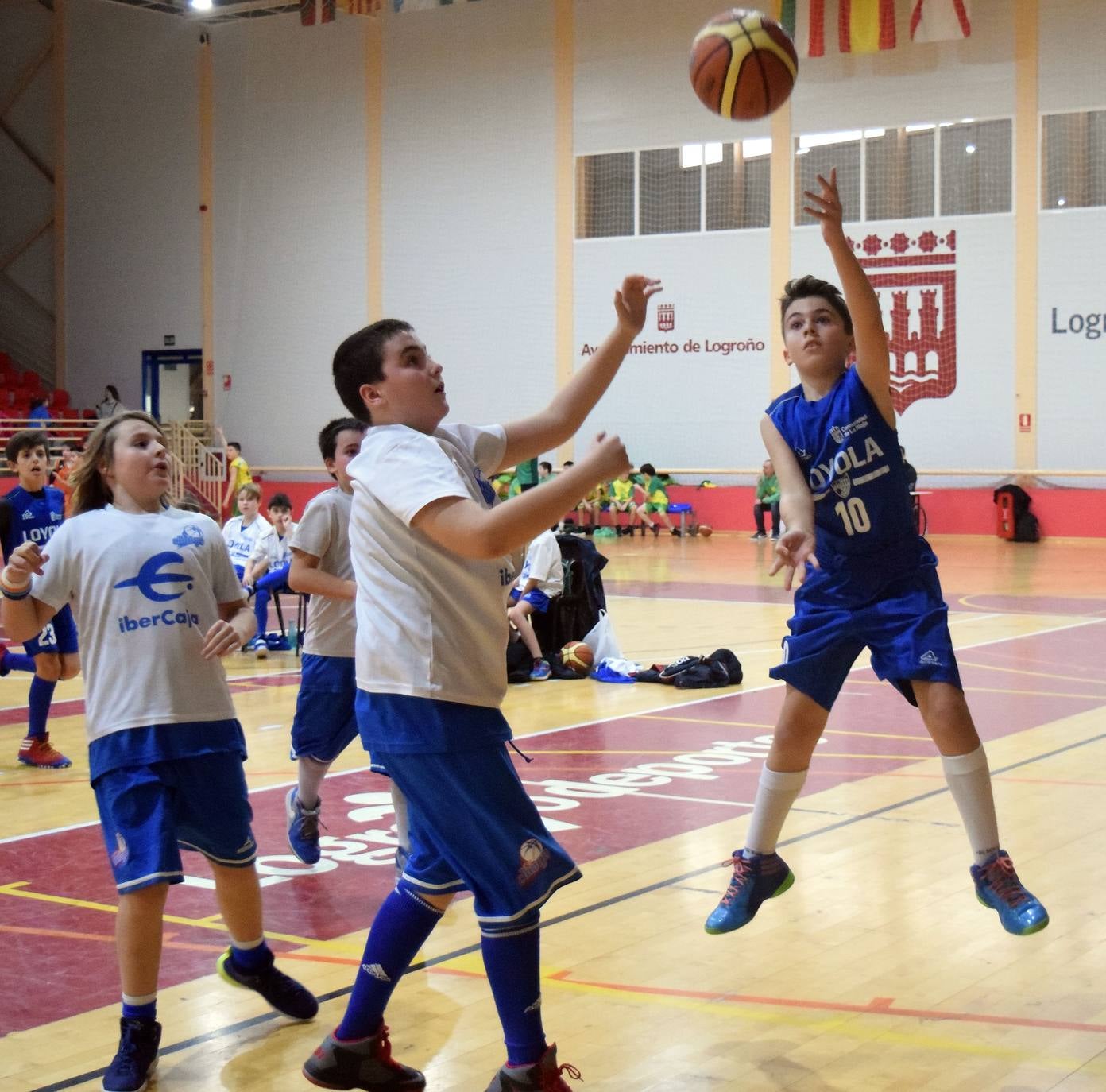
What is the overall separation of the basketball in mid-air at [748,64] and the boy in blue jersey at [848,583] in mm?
1168

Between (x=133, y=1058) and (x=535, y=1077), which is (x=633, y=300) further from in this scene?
(x=133, y=1058)

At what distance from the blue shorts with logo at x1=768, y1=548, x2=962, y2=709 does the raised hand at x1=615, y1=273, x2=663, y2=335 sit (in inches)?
42.2

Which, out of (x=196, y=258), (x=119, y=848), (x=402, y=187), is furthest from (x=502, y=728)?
(x=196, y=258)

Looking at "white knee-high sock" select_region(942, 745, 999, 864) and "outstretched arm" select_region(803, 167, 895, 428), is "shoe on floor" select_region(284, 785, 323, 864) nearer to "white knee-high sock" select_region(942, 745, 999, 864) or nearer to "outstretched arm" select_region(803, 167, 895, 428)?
"white knee-high sock" select_region(942, 745, 999, 864)

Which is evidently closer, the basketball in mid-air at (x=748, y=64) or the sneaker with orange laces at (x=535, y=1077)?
the sneaker with orange laces at (x=535, y=1077)

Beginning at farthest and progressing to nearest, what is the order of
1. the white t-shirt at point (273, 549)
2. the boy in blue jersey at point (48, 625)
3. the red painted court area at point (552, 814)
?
the white t-shirt at point (273, 549) → the boy in blue jersey at point (48, 625) → the red painted court area at point (552, 814)

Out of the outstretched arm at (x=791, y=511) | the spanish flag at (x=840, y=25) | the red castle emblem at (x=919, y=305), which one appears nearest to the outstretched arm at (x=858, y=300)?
the outstretched arm at (x=791, y=511)

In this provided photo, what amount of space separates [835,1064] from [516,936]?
98 centimetres

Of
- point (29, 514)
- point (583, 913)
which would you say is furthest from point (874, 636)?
point (29, 514)

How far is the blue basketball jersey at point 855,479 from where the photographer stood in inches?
169

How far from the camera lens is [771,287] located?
25516 mm

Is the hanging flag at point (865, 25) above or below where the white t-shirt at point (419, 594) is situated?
above

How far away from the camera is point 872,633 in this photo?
4.32 metres

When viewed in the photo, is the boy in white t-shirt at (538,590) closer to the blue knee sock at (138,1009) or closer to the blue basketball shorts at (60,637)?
the blue basketball shorts at (60,637)
